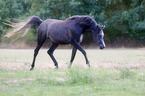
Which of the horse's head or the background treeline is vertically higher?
the horse's head

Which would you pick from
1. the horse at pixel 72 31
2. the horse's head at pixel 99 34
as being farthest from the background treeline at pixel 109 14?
the horse's head at pixel 99 34

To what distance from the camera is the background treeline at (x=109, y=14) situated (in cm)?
3396

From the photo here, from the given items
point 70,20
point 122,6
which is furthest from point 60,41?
point 122,6

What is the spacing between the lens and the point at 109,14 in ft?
127

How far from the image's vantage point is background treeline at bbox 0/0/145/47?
111 ft

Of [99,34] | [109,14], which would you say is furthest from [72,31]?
[109,14]

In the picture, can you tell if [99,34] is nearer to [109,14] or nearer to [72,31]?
[72,31]

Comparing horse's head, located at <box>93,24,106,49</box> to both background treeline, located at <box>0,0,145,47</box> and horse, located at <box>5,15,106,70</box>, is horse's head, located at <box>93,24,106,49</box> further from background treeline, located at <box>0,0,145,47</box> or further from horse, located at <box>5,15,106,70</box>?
background treeline, located at <box>0,0,145,47</box>

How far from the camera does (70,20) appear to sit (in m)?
9.48

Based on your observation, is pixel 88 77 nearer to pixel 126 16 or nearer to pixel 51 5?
pixel 126 16

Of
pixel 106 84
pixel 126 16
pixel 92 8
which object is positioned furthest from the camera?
pixel 92 8

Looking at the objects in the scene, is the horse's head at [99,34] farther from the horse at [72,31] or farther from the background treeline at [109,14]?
the background treeline at [109,14]

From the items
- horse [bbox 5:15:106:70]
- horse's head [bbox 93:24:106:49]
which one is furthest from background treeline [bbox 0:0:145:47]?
horse's head [bbox 93:24:106:49]

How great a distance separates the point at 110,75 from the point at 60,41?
3.10 m
